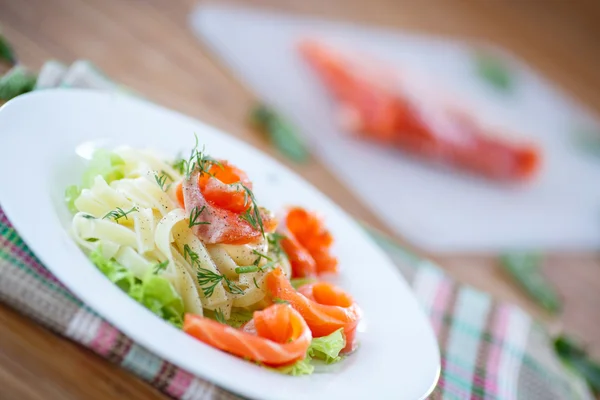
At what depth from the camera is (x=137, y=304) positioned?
1.46 metres

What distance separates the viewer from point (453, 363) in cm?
220

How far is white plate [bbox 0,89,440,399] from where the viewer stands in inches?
55.2

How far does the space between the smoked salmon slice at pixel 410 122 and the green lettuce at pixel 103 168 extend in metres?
2.15

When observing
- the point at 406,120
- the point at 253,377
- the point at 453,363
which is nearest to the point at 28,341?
the point at 253,377

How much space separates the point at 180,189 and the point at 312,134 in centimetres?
204

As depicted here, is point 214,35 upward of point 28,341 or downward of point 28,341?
upward

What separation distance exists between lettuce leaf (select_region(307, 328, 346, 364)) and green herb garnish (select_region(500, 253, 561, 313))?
5.85 feet

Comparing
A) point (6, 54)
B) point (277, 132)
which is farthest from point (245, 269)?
point (277, 132)

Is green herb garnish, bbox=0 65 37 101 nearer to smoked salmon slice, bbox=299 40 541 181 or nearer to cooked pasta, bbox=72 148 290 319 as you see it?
cooked pasta, bbox=72 148 290 319

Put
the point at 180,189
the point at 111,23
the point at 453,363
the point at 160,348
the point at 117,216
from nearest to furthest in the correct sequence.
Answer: the point at 160,348 → the point at 117,216 → the point at 180,189 → the point at 453,363 → the point at 111,23

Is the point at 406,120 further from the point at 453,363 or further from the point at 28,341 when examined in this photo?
the point at 28,341

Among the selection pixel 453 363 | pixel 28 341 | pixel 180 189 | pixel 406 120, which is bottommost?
pixel 28 341

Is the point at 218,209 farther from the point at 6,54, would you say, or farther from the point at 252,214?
the point at 6,54

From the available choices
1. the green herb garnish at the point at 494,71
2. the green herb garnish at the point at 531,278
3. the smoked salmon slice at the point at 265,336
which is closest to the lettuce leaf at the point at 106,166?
the smoked salmon slice at the point at 265,336
